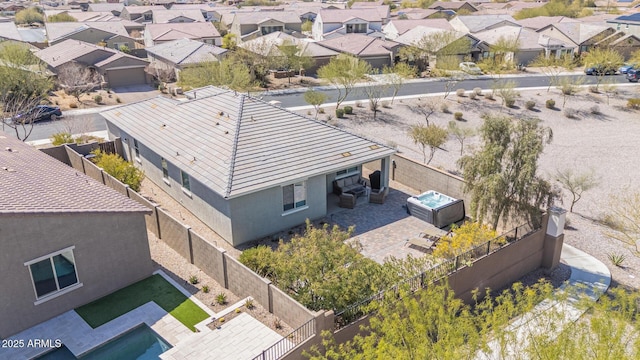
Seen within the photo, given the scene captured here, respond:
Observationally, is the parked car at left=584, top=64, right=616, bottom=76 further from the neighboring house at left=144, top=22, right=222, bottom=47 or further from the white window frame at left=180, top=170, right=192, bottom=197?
the white window frame at left=180, top=170, right=192, bottom=197

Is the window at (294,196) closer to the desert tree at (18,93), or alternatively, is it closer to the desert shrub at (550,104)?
the desert tree at (18,93)

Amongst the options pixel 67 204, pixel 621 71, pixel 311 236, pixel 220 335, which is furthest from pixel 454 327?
pixel 621 71

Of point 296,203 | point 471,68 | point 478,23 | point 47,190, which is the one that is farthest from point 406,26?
point 47,190

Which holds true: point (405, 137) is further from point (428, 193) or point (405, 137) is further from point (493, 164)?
point (493, 164)

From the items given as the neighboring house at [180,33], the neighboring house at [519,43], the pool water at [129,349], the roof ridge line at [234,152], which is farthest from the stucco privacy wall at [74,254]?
the neighboring house at [519,43]

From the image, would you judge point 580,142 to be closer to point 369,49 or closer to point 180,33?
point 369,49

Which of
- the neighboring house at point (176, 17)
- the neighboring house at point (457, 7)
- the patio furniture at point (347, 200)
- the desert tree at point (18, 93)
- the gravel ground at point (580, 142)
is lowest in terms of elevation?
the gravel ground at point (580, 142)

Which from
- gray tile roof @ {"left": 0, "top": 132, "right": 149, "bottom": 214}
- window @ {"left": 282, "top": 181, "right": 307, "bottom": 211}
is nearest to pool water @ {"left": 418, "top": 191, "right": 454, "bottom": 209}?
window @ {"left": 282, "top": 181, "right": 307, "bottom": 211}

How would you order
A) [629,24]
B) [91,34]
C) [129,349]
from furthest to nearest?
[629,24]
[91,34]
[129,349]
